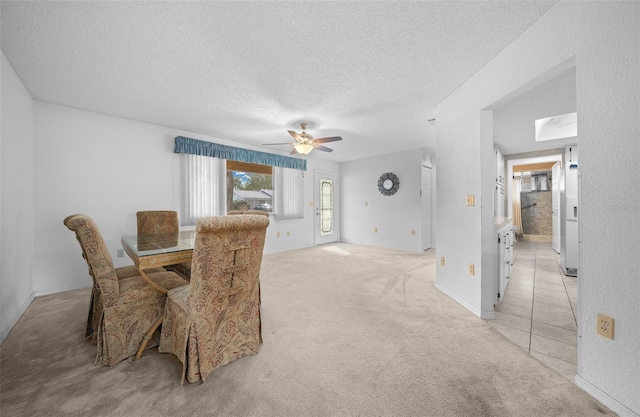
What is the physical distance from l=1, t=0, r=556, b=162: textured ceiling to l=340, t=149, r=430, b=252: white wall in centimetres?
241

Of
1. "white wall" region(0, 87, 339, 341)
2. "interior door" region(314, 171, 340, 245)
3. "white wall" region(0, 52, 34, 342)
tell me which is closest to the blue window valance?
"white wall" region(0, 87, 339, 341)

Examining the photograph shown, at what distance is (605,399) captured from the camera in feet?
4.02

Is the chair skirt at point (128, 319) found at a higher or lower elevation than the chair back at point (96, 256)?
lower

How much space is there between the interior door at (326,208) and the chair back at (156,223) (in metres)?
3.51

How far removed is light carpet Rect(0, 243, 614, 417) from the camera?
122 centimetres

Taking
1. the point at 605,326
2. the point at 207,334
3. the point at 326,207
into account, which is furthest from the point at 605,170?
the point at 326,207

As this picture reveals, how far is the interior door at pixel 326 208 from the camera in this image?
20.0 feet

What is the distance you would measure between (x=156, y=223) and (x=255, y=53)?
2367mm

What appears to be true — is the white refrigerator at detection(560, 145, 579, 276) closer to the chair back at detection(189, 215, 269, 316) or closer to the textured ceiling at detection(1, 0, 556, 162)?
the textured ceiling at detection(1, 0, 556, 162)

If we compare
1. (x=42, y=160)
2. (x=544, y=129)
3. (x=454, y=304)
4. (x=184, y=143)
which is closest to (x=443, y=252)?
(x=454, y=304)

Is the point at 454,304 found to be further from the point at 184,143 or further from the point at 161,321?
the point at 184,143

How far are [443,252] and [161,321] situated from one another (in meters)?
2.91

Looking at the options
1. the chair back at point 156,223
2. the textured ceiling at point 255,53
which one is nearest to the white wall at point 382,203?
the textured ceiling at point 255,53

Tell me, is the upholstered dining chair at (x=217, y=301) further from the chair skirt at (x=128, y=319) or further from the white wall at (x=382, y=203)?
the white wall at (x=382, y=203)
